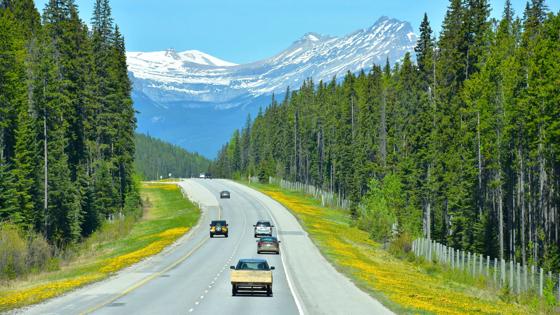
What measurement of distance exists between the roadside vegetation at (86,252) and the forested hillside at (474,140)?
25731 millimetres

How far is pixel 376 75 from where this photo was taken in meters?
143

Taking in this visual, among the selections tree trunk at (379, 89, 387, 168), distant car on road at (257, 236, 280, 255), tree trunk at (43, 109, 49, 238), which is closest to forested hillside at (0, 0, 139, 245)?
tree trunk at (43, 109, 49, 238)

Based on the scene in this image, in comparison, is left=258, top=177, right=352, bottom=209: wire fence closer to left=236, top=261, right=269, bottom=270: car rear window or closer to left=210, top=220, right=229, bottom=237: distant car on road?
left=210, top=220, right=229, bottom=237: distant car on road

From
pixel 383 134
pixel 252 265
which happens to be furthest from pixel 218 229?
pixel 383 134

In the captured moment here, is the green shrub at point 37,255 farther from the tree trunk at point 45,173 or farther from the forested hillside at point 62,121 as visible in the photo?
the tree trunk at point 45,173

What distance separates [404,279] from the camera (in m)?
47.6

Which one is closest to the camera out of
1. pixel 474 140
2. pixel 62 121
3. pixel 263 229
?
pixel 474 140

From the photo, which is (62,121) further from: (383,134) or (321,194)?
(321,194)

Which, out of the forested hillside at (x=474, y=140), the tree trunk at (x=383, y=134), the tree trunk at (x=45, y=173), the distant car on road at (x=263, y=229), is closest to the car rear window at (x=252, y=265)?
the forested hillside at (x=474, y=140)

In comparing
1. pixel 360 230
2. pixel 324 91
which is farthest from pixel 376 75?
pixel 360 230

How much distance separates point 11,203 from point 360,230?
46175 mm

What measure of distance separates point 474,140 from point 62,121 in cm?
4125

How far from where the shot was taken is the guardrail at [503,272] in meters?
43.2

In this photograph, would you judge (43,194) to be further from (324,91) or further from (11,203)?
(324,91)
